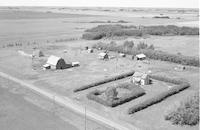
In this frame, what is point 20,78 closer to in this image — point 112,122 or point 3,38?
point 112,122

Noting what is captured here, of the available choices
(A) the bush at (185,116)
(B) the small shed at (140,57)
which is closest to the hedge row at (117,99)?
(A) the bush at (185,116)

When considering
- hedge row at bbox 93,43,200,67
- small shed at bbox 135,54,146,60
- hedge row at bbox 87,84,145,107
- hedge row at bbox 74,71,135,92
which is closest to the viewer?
hedge row at bbox 87,84,145,107

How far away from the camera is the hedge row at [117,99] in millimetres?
29297

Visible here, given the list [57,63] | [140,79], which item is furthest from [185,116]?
[57,63]

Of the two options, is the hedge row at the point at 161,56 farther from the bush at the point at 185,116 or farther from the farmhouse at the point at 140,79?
the bush at the point at 185,116

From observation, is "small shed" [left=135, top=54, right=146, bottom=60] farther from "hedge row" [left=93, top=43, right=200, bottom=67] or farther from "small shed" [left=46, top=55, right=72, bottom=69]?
"small shed" [left=46, top=55, right=72, bottom=69]

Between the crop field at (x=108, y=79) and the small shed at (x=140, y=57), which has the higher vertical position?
the small shed at (x=140, y=57)

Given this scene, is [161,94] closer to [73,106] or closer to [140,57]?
[73,106]

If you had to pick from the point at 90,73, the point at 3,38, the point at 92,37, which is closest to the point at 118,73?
the point at 90,73

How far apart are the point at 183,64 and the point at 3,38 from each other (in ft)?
185

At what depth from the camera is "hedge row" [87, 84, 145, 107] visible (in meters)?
29.3

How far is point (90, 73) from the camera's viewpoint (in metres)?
42.2

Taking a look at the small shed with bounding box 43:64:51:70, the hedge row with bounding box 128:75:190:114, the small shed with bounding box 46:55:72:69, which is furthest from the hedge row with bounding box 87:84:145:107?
the small shed with bounding box 43:64:51:70

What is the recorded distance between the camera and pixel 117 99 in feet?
101
